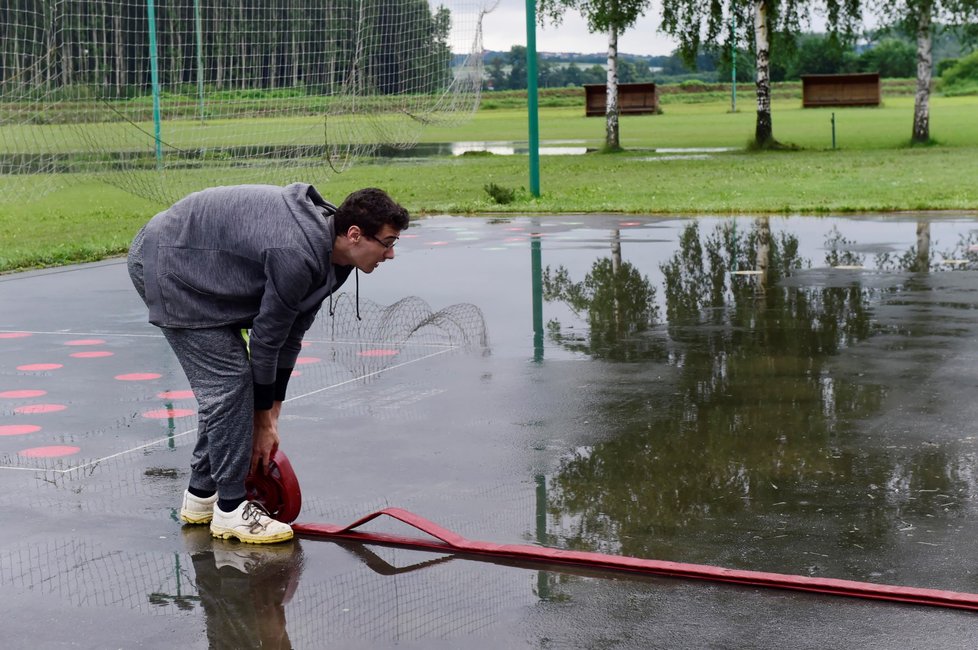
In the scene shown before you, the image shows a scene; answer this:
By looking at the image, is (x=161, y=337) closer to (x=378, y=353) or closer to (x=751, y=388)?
(x=378, y=353)

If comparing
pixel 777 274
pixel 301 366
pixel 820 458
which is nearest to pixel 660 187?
pixel 777 274

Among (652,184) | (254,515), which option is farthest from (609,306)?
(652,184)

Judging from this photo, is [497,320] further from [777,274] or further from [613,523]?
[613,523]

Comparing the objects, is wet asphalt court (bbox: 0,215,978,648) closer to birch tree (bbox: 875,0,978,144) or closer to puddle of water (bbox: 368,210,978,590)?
puddle of water (bbox: 368,210,978,590)

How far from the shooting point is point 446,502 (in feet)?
18.7

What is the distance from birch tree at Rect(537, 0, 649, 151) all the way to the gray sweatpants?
28.9 meters

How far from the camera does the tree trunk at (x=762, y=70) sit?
33.7 metres

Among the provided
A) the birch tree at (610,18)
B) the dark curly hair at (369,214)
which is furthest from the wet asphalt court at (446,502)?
the birch tree at (610,18)

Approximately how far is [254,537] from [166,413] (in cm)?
247

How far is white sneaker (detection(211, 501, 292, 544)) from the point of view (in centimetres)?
520

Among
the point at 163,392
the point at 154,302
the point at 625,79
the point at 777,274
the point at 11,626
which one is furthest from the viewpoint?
the point at 625,79

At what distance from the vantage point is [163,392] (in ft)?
26.4

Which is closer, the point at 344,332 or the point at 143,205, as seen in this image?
the point at 344,332

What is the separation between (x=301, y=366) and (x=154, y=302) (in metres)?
3.74
